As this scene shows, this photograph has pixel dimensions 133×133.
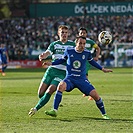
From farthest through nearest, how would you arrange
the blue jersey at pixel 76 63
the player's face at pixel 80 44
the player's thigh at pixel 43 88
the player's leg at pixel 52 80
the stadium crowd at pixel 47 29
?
1. the stadium crowd at pixel 47 29
2. the player's thigh at pixel 43 88
3. the player's leg at pixel 52 80
4. the blue jersey at pixel 76 63
5. the player's face at pixel 80 44

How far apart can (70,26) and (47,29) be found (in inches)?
95.7

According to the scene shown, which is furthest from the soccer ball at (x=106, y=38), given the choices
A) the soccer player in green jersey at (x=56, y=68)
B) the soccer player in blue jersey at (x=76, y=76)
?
the soccer player in blue jersey at (x=76, y=76)

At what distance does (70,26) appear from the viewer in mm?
55188

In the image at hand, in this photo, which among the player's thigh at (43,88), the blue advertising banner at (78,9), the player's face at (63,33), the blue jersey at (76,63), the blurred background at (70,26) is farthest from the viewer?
the blue advertising banner at (78,9)

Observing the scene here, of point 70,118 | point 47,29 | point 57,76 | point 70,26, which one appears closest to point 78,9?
point 70,26

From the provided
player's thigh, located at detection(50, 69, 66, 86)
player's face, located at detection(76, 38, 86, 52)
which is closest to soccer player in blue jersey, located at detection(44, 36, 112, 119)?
player's face, located at detection(76, 38, 86, 52)

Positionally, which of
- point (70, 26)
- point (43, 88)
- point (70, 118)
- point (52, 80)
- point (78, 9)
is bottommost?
point (70, 118)

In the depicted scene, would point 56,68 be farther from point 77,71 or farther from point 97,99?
point 97,99

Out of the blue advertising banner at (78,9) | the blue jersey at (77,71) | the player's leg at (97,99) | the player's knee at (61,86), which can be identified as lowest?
the player's leg at (97,99)

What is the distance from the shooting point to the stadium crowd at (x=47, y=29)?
52.6 m

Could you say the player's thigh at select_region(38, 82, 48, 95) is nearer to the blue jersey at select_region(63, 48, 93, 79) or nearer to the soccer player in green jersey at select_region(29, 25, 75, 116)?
→ the soccer player in green jersey at select_region(29, 25, 75, 116)

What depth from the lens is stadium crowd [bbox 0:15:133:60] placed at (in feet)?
173

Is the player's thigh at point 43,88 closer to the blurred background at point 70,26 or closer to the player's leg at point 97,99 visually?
the player's leg at point 97,99

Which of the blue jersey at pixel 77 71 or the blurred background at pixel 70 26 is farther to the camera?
the blurred background at pixel 70 26
